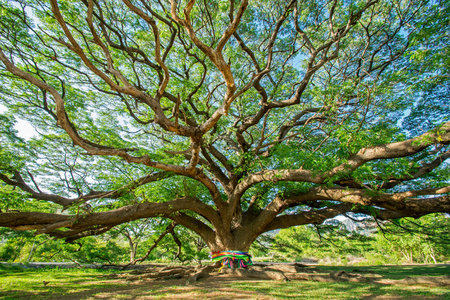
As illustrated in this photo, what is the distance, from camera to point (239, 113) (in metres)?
8.17

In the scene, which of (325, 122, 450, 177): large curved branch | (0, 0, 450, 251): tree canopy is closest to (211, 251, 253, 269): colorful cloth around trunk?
(0, 0, 450, 251): tree canopy

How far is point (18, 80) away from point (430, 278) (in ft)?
A: 36.8

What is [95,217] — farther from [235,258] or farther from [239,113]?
[239,113]

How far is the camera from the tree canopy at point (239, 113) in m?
4.42

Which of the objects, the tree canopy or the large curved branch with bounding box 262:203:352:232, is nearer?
the tree canopy

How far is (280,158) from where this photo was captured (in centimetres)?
622

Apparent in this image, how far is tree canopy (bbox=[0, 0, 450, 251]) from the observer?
174 inches

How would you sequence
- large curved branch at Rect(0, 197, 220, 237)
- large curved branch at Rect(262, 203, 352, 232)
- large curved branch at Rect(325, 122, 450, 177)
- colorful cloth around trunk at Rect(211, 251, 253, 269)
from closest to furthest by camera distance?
large curved branch at Rect(325, 122, 450, 177) → large curved branch at Rect(0, 197, 220, 237) → colorful cloth around trunk at Rect(211, 251, 253, 269) → large curved branch at Rect(262, 203, 352, 232)

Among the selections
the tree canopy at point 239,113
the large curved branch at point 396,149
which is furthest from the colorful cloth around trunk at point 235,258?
the large curved branch at point 396,149

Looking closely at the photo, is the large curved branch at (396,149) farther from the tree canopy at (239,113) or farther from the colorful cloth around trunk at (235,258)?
the colorful cloth around trunk at (235,258)

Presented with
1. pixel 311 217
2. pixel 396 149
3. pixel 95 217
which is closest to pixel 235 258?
pixel 311 217

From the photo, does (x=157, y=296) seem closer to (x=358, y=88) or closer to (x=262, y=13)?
(x=358, y=88)

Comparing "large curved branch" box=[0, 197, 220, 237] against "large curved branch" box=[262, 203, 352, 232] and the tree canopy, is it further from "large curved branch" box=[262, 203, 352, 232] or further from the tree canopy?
"large curved branch" box=[262, 203, 352, 232]

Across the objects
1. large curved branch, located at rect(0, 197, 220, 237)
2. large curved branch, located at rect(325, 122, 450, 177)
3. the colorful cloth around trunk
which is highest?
large curved branch, located at rect(325, 122, 450, 177)
